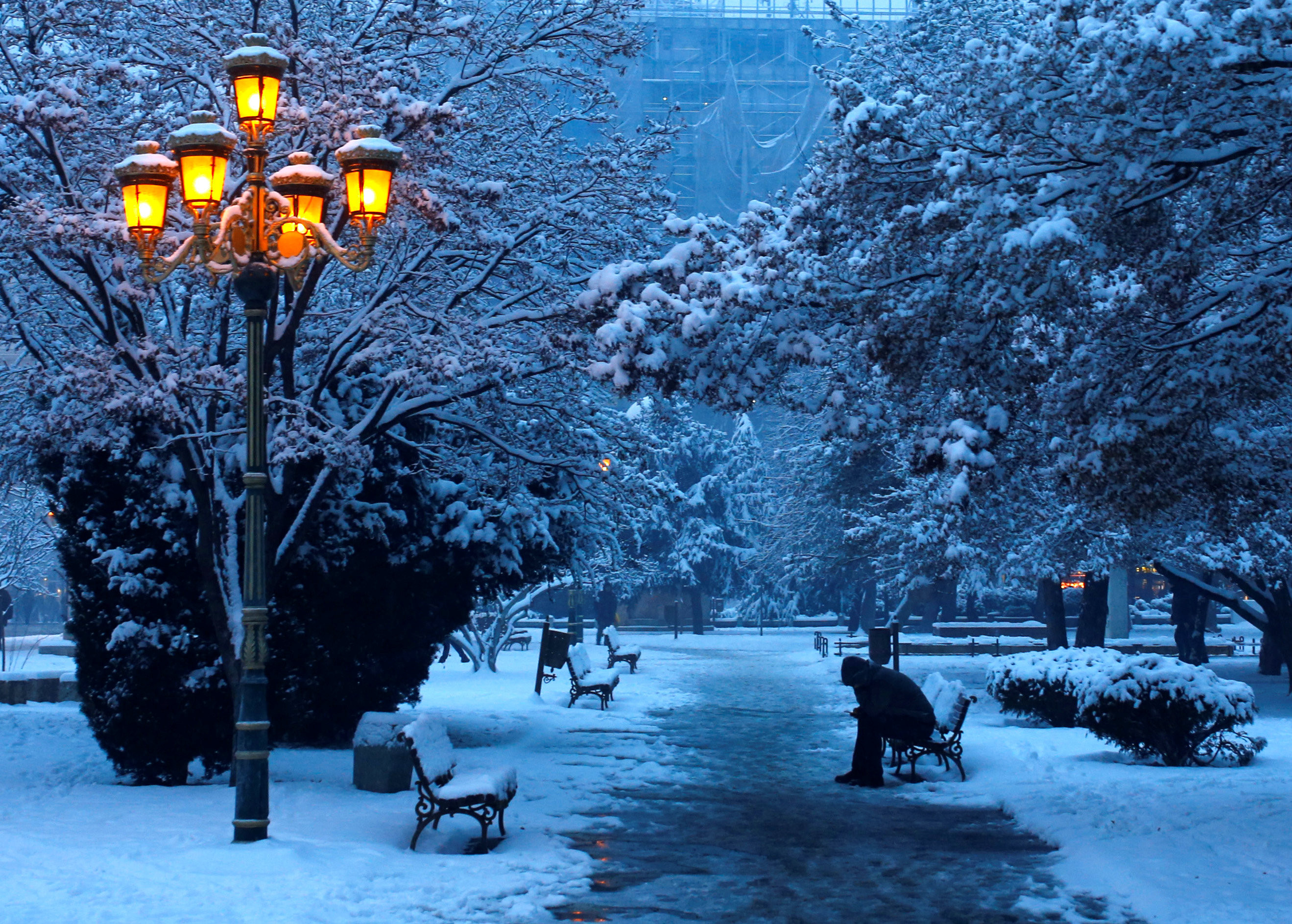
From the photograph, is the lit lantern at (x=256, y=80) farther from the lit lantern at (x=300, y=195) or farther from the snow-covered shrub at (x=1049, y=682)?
the snow-covered shrub at (x=1049, y=682)

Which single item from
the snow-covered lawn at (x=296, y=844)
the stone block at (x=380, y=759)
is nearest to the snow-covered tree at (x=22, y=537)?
the snow-covered lawn at (x=296, y=844)

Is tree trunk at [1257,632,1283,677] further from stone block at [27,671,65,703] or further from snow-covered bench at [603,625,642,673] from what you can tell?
stone block at [27,671,65,703]

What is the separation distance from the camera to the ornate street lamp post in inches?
397

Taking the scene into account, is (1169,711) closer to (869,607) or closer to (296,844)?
(296,844)

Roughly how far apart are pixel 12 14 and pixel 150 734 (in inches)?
301

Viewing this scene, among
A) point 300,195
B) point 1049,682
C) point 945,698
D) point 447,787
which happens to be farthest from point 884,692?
point 300,195

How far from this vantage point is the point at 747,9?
104000 millimetres

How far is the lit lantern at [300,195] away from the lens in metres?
10.2

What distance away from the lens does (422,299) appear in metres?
14.4

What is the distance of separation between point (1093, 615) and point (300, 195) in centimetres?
2601

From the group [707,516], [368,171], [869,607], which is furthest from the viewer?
[869,607]

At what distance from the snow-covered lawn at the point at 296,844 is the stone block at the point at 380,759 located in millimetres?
204

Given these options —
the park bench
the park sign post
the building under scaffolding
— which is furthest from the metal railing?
the park sign post

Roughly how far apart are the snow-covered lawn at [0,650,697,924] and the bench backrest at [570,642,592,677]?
4908 mm
